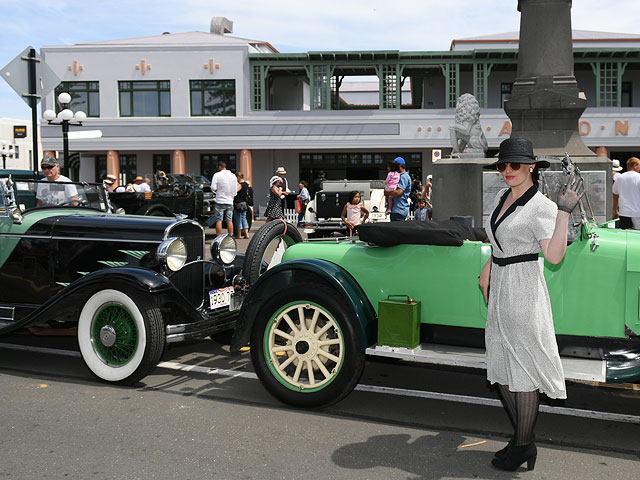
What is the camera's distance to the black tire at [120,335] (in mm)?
4961

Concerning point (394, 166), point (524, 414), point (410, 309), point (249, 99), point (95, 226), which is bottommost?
point (524, 414)

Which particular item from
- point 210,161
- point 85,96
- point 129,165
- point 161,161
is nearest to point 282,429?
point 210,161

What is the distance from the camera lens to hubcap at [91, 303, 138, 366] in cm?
511

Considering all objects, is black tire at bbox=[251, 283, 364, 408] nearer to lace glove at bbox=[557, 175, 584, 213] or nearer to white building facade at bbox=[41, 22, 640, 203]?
lace glove at bbox=[557, 175, 584, 213]

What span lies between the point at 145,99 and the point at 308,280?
1252 inches

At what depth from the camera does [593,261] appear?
12.8 feet

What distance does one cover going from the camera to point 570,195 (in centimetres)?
319

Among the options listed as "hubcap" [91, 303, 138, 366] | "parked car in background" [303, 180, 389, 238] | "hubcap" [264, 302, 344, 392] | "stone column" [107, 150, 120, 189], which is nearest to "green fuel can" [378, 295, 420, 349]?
"hubcap" [264, 302, 344, 392]

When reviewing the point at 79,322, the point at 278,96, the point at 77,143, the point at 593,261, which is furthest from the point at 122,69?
the point at 593,261

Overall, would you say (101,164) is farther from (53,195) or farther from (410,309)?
(410,309)

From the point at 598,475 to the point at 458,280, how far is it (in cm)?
138

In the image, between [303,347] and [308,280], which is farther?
[308,280]

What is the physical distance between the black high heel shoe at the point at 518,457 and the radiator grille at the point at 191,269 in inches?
124

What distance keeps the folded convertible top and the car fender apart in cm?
32
